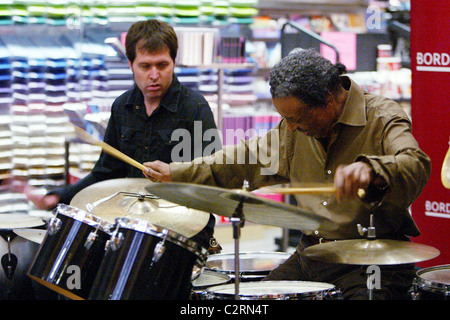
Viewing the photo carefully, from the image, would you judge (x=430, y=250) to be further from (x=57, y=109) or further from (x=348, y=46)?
(x=57, y=109)

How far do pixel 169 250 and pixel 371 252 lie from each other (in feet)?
2.33

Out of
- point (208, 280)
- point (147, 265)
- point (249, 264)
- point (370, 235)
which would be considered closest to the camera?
point (147, 265)

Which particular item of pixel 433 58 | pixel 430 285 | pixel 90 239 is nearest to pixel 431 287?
pixel 430 285

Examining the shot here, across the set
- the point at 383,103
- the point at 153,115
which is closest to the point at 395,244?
the point at 383,103

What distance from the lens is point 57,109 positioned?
21.6ft

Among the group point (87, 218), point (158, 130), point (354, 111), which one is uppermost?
point (354, 111)

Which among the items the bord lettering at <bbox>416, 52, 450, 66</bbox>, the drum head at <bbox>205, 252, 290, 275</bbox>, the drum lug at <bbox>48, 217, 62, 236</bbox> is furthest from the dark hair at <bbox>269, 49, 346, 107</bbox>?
the bord lettering at <bbox>416, 52, 450, 66</bbox>

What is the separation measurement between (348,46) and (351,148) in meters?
3.40

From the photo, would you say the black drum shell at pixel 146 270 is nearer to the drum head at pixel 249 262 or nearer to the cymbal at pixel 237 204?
the cymbal at pixel 237 204

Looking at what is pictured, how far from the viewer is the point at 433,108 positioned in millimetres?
4086

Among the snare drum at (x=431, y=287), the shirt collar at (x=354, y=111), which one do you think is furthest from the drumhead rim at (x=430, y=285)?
the shirt collar at (x=354, y=111)

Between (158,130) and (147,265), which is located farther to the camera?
(158,130)

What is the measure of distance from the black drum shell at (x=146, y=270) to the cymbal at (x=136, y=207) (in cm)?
22

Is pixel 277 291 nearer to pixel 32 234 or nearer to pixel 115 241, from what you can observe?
pixel 115 241
